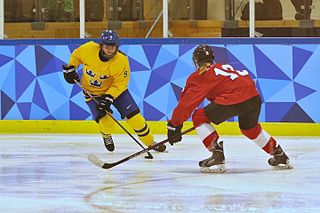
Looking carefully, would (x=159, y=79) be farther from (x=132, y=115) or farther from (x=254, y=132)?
(x=254, y=132)

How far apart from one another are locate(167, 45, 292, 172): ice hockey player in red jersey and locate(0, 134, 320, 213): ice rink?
220 millimetres

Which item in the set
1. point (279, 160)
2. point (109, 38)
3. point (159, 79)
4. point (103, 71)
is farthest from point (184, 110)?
point (159, 79)

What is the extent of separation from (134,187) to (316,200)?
111cm

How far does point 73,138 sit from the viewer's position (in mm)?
8875

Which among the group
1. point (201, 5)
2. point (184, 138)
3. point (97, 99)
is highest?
point (201, 5)

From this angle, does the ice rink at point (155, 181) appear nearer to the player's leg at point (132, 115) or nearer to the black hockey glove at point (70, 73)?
the player's leg at point (132, 115)

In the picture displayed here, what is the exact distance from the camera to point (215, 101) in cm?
594

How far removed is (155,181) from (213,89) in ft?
2.47

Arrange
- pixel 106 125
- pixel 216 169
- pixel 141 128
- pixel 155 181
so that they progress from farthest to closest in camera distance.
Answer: pixel 106 125 → pixel 141 128 → pixel 216 169 → pixel 155 181

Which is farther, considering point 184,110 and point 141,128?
point 141,128

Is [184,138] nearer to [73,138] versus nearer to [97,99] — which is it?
[73,138]

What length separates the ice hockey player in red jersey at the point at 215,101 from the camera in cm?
576

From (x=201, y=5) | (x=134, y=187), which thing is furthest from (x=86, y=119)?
(x=134, y=187)

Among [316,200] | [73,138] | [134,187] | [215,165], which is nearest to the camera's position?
[316,200]
